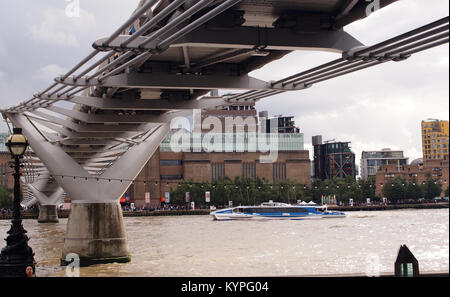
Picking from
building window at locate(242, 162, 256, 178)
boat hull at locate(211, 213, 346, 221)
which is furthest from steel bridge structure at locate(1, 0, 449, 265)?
building window at locate(242, 162, 256, 178)

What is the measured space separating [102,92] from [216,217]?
62727 mm

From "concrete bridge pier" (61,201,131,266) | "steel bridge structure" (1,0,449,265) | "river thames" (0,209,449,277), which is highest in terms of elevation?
"steel bridge structure" (1,0,449,265)

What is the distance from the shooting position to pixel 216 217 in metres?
81.4

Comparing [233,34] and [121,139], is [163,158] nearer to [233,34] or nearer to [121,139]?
[121,139]

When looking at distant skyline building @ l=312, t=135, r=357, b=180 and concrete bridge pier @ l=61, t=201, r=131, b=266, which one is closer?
concrete bridge pier @ l=61, t=201, r=131, b=266

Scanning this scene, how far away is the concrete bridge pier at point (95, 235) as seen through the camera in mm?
25612

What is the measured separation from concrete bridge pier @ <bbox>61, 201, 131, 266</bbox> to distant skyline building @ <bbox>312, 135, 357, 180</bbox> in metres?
151

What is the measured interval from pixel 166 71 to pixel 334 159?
163 metres

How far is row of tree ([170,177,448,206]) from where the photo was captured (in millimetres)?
113812

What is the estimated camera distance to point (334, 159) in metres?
176

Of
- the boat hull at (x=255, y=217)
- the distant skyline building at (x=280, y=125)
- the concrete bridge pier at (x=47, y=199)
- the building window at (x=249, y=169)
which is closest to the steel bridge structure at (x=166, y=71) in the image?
the concrete bridge pier at (x=47, y=199)

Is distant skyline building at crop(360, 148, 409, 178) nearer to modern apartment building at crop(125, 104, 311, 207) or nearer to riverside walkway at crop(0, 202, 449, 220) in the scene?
modern apartment building at crop(125, 104, 311, 207)

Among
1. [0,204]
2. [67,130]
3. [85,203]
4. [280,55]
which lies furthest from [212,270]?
[0,204]

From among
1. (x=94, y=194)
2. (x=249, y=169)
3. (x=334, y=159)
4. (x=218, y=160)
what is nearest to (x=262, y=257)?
(x=94, y=194)
